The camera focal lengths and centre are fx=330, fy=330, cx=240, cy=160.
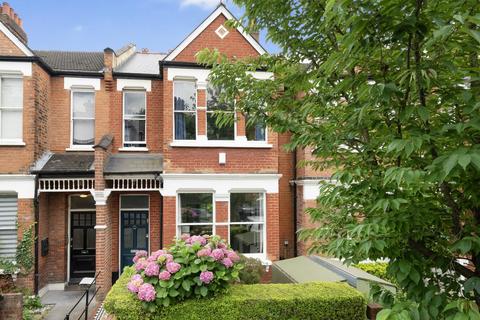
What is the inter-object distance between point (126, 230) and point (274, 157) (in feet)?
20.1

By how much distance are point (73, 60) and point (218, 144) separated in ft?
Result: 27.5

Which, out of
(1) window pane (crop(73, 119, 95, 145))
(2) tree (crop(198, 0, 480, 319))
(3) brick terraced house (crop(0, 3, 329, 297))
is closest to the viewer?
(2) tree (crop(198, 0, 480, 319))

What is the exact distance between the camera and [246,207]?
1110cm

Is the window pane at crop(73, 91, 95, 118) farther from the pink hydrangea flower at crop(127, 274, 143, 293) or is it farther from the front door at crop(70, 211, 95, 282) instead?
the pink hydrangea flower at crop(127, 274, 143, 293)

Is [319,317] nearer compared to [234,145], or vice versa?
[319,317]

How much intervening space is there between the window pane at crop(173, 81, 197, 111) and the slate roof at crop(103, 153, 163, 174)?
2148 millimetres

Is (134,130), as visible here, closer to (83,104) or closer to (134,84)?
(134,84)

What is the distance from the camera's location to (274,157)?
11070mm

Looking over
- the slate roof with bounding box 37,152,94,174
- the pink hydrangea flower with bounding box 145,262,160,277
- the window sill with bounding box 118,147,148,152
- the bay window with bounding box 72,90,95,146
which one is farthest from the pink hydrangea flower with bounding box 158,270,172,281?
the bay window with bounding box 72,90,95,146

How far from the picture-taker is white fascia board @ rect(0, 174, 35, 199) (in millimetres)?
10484

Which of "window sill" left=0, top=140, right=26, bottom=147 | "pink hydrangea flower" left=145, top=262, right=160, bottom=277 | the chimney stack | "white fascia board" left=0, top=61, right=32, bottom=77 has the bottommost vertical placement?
"pink hydrangea flower" left=145, top=262, right=160, bottom=277

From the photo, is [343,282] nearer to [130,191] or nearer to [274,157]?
[274,157]

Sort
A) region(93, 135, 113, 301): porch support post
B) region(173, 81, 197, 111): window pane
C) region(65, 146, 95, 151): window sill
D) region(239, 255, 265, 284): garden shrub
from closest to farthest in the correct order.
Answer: region(239, 255, 265, 284): garden shrub < region(93, 135, 113, 301): porch support post < region(173, 81, 197, 111): window pane < region(65, 146, 95, 151): window sill

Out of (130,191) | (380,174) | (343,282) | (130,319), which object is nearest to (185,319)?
(130,319)
